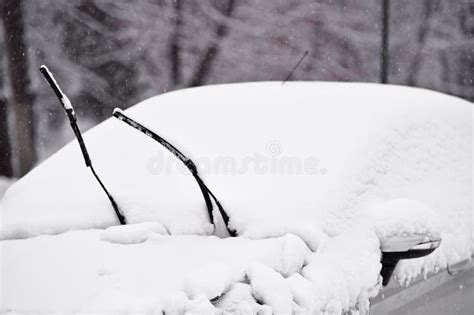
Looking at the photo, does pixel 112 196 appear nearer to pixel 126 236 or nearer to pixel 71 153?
pixel 126 236

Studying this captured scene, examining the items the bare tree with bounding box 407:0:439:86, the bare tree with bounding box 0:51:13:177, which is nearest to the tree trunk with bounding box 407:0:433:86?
the bare tree with bounding box 407:0:439:86

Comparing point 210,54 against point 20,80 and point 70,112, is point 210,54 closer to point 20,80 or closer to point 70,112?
point 20,80

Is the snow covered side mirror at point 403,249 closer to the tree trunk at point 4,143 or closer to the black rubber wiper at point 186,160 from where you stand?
the black rubber wiper at point 186,160

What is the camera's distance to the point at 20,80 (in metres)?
12.0

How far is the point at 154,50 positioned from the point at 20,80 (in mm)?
2531

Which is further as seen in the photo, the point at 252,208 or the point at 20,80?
the point at 20,80

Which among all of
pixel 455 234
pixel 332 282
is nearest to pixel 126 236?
pixel 332 282

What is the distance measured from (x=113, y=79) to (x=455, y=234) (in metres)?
11.1

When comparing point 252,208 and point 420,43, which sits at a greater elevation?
point 420,43

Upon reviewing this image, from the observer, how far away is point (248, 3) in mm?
13234

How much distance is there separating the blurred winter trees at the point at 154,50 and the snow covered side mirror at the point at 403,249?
10331 mm

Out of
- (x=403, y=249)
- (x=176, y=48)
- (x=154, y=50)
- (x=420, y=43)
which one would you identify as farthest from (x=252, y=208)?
(x=420, y=43)

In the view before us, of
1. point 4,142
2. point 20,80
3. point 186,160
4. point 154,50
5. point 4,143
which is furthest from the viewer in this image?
point 154,50

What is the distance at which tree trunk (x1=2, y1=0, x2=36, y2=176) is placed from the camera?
11555 millimetres
